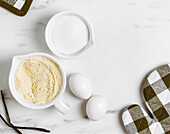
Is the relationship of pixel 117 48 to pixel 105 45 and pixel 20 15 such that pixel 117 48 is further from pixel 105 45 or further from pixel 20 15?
pixel 20 15

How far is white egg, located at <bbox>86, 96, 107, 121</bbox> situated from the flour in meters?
0.18

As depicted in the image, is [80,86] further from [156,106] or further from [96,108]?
[156,106]

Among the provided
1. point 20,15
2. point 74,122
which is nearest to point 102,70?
point 74,122

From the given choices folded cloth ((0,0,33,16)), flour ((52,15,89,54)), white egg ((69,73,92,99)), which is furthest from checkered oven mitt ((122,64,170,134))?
folded cloth ((0,0,33,16))

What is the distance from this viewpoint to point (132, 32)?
988mm

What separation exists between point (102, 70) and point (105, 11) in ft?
0.70

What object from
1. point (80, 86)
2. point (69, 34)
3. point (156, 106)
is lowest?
point (156, 106)

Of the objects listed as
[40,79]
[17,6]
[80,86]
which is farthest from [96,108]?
[17,6]

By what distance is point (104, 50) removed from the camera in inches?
38.5

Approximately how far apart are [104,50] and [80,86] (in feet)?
0.57

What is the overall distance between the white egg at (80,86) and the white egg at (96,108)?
3 cm

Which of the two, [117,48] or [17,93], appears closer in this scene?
[17,93]

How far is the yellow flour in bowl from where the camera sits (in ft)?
2.84

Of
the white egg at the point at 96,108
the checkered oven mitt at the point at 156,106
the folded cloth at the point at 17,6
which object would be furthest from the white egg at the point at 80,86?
the folded cloth at the point at 17,6
